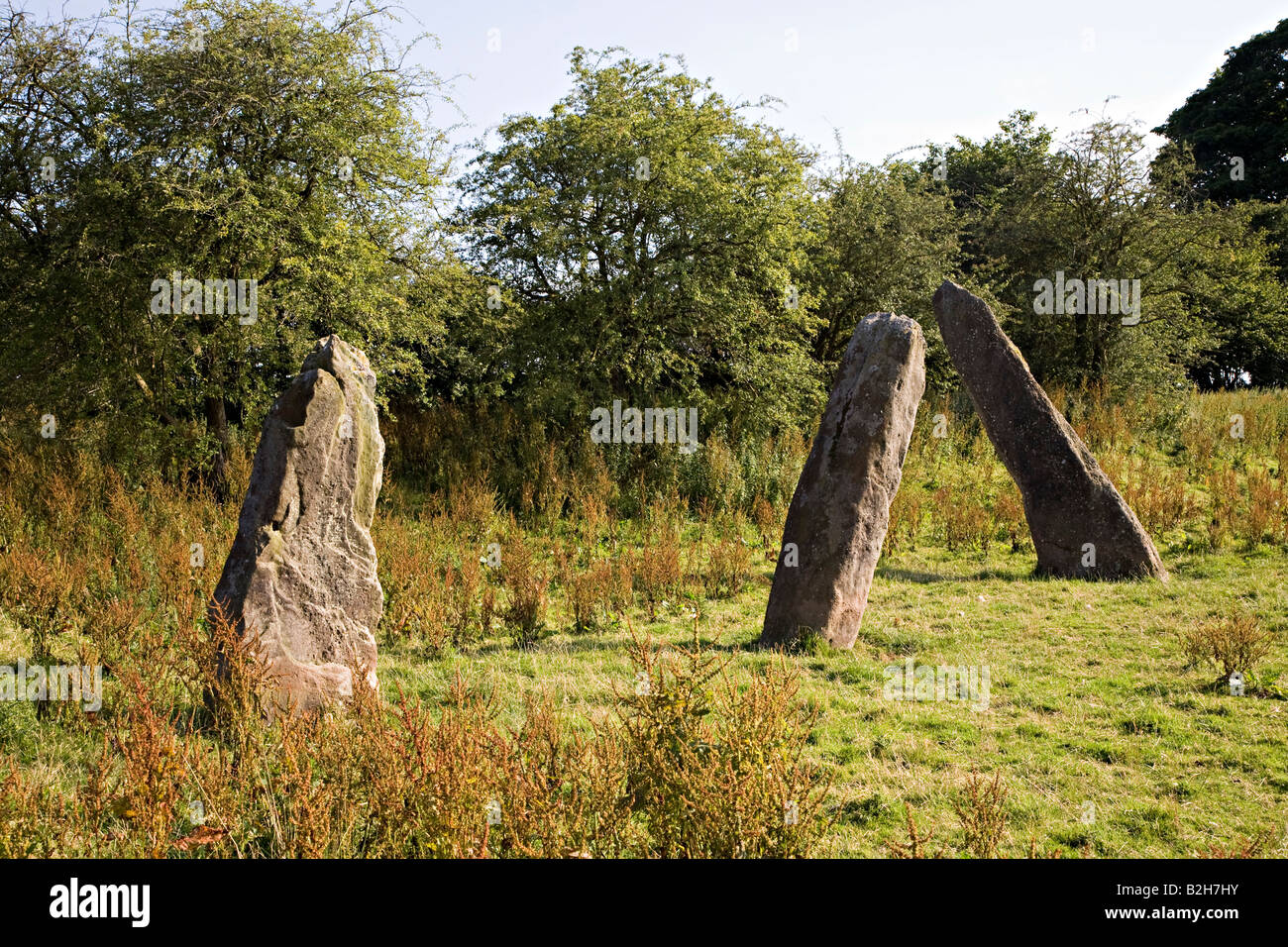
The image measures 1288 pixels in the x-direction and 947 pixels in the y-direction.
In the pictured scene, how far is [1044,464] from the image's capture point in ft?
30.7

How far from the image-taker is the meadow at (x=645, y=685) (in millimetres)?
3617

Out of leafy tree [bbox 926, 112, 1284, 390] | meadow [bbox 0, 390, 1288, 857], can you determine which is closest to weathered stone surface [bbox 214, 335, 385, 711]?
meadow [bbox 0, 390, 1288, 857]

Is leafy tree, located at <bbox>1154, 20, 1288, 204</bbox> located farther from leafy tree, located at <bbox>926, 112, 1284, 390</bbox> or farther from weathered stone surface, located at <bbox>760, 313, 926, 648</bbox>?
weathered stone surface, located at <bbox>760, 313, 926, 648</bbox>

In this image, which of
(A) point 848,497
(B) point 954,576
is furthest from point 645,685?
(B) point 954,576

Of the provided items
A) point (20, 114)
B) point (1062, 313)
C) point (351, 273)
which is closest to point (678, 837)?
point (351, 273)

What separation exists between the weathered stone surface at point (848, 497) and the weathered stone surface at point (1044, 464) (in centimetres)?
276

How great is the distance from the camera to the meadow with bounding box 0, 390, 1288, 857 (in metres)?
3.62

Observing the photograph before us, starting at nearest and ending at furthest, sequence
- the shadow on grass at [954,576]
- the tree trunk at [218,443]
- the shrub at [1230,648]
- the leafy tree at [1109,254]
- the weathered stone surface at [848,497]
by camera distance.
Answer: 1. the shrub at [1230,648]
2. the weathered stone surface at [848,497]
3. the shadow on grass at [954,576]
4. the tree trunk at [218,443]
5. the leafy tree at [1109,254]

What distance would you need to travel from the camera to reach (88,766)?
4793 mm

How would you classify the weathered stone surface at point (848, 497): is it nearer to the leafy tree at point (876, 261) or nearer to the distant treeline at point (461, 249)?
the distant treeline at point (461, 249)

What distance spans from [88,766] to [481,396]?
9919mm

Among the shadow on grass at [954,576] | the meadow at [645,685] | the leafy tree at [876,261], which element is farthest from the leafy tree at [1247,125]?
the shadow on grass at [954,576]
